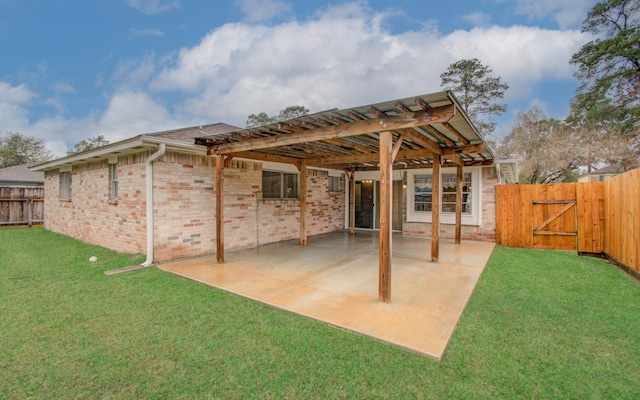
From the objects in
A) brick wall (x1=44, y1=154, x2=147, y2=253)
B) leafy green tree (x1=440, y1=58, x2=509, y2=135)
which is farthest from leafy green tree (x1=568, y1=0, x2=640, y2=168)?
brick wall (x1=44, y1=154, x2=147, y2=253)

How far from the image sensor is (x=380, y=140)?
3928mm

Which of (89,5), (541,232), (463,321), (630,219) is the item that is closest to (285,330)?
(463,321)

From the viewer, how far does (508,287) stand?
14.8ft

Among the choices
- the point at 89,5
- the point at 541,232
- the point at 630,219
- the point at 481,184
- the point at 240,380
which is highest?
the point at 89,5

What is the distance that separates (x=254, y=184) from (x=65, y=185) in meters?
7.29

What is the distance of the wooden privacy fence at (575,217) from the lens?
5.36m

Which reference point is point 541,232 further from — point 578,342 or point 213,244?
point 213,244

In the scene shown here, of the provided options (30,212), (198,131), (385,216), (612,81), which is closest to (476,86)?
(612,81)

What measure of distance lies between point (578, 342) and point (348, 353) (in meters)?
2.29

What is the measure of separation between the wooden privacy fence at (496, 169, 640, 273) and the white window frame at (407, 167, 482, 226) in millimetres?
533

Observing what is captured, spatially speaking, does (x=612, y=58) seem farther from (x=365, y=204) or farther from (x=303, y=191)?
(x=303, y=191)

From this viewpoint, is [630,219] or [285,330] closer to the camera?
[285,330]

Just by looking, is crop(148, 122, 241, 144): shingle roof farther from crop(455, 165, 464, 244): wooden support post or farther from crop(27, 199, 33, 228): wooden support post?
crop(27, 199, 33, 228): wooden support post

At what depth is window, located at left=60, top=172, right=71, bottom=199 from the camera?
9602mm
